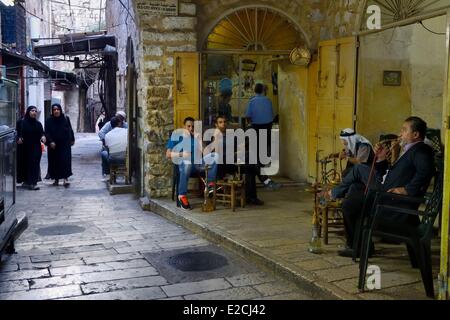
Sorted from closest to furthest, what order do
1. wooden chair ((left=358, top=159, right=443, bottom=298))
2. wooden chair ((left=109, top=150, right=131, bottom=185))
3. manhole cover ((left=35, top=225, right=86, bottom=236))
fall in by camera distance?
wooden chair ((left=358, top=159, right=443, bottom=298)) < manhole cover ((left=35, top=225, right=86, bottom=236)) < wooden chair ((left=109, top=150, right=131, bottom=185))

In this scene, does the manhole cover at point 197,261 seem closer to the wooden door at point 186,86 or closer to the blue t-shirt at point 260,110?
the wooden door at point 186,86

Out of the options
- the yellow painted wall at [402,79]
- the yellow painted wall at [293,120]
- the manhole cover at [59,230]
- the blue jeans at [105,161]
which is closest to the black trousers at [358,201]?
the yellow painted wall at [402,79]

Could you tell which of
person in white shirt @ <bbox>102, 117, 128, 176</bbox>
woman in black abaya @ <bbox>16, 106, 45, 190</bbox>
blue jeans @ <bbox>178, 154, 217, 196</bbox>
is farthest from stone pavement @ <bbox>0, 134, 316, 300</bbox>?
woman in black abaya @ <bbox>16, 106, 45, 190</bbox>

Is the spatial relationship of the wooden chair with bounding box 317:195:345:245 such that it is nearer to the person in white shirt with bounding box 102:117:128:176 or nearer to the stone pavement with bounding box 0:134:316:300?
the stone pavement with bounding box 0:134:316:300

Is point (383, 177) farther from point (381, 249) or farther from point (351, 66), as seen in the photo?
point (351, 66)

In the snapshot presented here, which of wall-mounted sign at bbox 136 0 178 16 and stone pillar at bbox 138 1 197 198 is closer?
wall-mounted sign at bbox 136 0 178 16

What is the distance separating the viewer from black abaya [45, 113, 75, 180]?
412 inches

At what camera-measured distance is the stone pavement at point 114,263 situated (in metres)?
4.25

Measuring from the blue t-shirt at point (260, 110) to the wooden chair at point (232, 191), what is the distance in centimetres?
162

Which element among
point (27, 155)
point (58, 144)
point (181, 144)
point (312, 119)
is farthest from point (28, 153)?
point (312, 119)

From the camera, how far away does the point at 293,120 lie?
9359 millimetres

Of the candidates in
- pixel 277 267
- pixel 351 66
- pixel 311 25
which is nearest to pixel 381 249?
pixel 277 267

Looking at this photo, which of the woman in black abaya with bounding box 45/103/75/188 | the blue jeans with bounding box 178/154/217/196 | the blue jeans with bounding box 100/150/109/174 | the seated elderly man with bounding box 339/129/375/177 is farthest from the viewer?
the blue jeans with bounding box 100/150/109/174

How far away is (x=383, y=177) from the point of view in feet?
16.3
